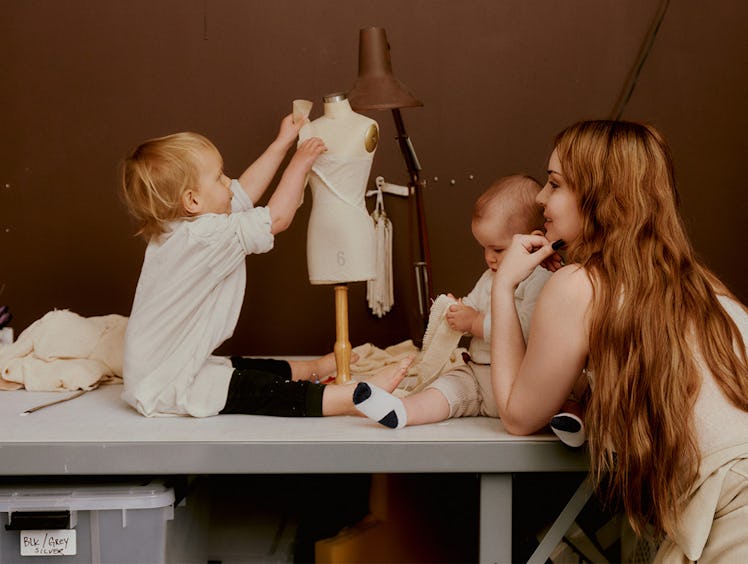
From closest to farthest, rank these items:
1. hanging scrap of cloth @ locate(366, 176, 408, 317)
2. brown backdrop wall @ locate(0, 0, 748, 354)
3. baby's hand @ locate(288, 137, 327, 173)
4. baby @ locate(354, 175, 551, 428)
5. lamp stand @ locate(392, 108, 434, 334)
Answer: baby @ locate(354, 175, 551, 428)
baby's hand @ locate(288, 137, 327, 173)
lamp stand @ locate(392, 108, 434, 334)
hanging scrap of cloth @ locate(366, 176, 408, 317)
brown backdrop wall @ locate(0, 0, 748, 354)

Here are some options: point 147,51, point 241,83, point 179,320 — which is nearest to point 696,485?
point 179,320

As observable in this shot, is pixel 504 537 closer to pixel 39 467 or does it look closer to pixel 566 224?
pixel 566 224

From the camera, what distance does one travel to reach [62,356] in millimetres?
2029

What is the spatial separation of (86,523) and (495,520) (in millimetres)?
725

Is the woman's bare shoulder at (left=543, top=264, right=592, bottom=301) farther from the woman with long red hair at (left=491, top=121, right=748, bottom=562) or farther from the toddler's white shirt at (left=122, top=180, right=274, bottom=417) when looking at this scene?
the toddler's white shirt at (left=122, top=180, right=274, bottom=417)

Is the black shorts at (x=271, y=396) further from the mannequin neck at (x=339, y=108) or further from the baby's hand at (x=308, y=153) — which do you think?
the mannequin neck at (x=339, y=108)

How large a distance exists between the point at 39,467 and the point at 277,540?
66 centimetres

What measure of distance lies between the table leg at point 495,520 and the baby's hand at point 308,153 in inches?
28.6

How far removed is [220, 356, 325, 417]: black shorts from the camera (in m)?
1.69

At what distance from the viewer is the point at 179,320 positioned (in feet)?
5.62

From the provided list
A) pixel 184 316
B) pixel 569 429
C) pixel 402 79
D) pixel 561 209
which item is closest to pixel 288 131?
pixel 184 316

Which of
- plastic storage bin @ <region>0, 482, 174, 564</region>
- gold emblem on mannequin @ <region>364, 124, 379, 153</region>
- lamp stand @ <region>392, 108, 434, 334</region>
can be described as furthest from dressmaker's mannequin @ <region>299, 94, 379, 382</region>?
plastic storage bin @ <region>0, 482, 174, 564</region>

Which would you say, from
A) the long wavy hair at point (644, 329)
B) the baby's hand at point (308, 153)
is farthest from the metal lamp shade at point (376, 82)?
the long wavy hair at point (644, 329)

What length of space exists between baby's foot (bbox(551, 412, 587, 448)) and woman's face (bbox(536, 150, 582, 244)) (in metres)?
0.31
